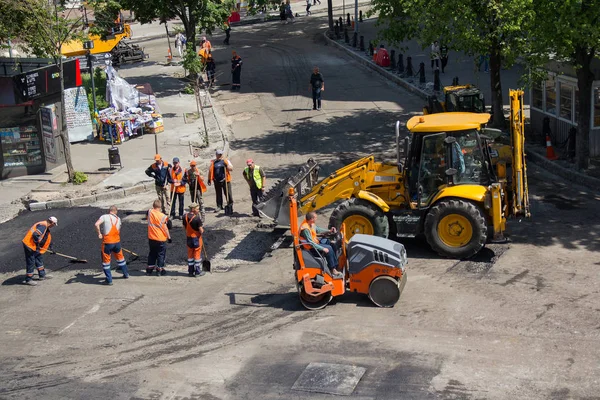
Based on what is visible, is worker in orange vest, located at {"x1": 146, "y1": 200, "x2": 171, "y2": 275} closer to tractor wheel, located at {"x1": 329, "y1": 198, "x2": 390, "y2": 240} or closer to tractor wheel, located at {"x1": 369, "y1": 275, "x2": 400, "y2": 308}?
tractor wheel, located at {"x1": 329, "y1": 198, "x2": 390, "y2": 240}

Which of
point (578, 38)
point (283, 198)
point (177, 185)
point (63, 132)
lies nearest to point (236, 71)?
point (63, 132)

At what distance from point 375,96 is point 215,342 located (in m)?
21.1

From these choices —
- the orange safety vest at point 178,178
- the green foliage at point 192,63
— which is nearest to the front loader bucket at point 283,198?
the orange safety vest at point 178,178

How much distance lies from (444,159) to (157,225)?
576 centimetres

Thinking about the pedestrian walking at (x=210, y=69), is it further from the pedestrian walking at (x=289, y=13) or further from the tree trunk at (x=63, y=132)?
the pedestrian walking at (x=289, y=13)

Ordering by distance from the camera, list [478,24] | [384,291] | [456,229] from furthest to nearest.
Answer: [478,24], [456,229], [384,291]

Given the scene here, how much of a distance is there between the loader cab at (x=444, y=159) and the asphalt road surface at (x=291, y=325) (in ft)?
4.74

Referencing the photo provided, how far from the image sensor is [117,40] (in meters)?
43.2

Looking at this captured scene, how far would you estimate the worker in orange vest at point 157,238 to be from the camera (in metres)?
16.2

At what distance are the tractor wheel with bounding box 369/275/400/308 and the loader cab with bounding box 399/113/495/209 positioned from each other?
273cm

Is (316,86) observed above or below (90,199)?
above

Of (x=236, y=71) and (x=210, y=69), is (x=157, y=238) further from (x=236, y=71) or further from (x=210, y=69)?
(x=210, y=69)

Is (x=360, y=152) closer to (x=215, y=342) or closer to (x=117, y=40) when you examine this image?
(x=215, y=342)

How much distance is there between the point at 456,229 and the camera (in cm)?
1566
